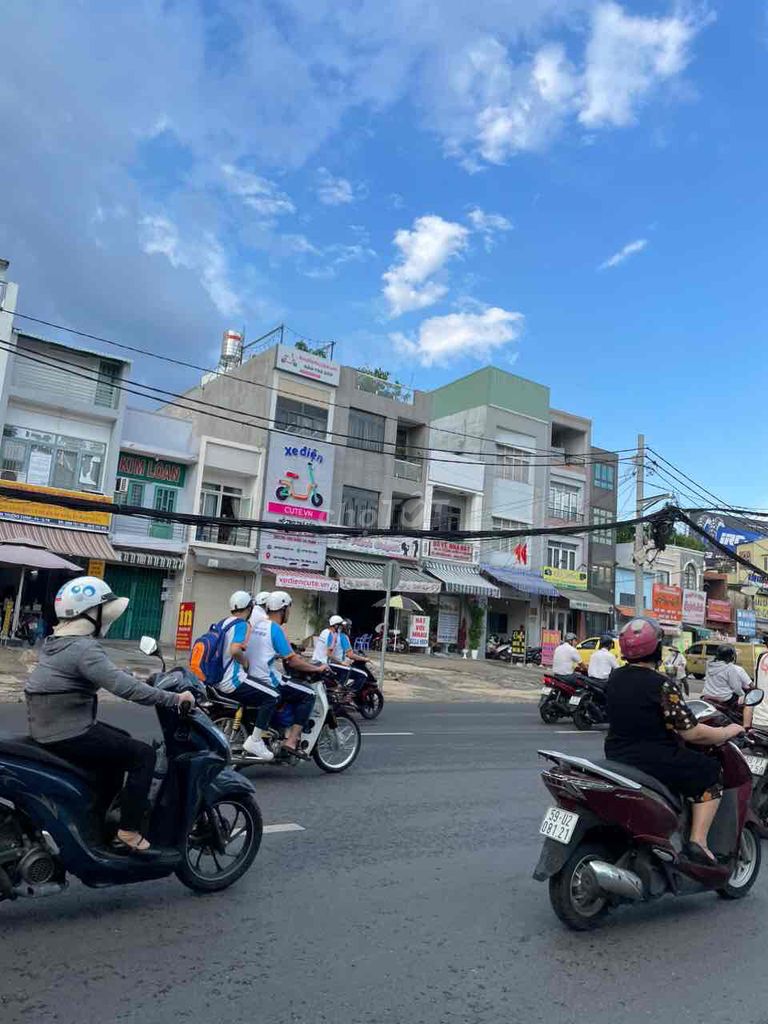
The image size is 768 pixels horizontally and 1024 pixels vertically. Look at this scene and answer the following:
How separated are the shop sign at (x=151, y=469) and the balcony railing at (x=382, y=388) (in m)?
8.35

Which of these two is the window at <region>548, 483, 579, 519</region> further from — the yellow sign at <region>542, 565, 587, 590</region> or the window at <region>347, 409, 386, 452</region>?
the window at <region>347, 409, 386, 452</region>

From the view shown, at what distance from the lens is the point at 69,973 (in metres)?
3.30

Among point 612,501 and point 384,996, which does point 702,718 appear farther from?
point 612,501

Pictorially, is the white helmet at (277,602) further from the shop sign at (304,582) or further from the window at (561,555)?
the window at (561,555)

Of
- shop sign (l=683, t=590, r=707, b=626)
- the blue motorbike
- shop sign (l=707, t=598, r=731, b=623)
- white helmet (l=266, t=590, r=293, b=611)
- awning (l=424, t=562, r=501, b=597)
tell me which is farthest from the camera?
shop sign (l=707, t=598, r=731, b=623)

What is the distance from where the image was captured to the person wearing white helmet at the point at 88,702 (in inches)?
150

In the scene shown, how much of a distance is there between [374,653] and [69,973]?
1038 inches

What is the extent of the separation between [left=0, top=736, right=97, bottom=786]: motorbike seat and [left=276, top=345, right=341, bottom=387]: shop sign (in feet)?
89.9

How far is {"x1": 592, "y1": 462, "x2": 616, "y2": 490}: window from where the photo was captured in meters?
41.2

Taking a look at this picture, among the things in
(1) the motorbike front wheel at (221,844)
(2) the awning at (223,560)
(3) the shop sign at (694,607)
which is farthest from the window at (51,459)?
(3) the shop sign at (694,607)

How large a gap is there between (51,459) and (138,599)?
5.71 meters

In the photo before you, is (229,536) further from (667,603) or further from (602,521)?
(667,603)

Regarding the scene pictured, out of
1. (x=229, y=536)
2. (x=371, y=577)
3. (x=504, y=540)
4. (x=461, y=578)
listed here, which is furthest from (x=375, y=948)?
(x=504, y=540)

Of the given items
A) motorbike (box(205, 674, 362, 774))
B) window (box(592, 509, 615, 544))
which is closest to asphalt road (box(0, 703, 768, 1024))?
motorbike (box(205, 674, 362, 774))
